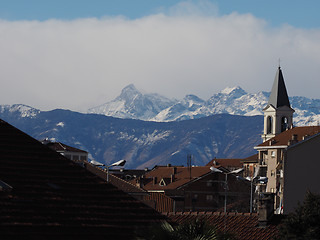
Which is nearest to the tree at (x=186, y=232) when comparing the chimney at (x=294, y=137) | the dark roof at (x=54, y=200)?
the dark roof at (x=54, y=200)

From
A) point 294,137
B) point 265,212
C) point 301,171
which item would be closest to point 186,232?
point 265,212

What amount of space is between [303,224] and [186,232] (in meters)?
9.44

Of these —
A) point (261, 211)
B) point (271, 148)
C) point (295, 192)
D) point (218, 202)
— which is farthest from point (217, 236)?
point (271, 148)

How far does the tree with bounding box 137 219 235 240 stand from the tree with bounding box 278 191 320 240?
7.22m

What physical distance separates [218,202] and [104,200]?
116 m

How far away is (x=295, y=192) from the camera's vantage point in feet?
261

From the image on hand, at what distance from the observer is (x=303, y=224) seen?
31766 millimetres

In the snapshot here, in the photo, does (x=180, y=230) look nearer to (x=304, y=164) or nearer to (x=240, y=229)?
(x=240, y=229)

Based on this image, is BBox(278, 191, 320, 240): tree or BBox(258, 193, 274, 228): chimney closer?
BBox(278, 191, 320, 240): tree

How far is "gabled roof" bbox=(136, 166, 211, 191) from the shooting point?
477 ft

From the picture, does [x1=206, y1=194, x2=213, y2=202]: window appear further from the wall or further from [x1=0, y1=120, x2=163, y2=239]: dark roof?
[x1=0, y1=120, x2=163, y2=239]: dark roof

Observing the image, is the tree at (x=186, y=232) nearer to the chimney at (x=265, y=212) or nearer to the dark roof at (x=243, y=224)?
the dark roof at (x=243, y=224)

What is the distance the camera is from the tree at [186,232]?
73.6 ft

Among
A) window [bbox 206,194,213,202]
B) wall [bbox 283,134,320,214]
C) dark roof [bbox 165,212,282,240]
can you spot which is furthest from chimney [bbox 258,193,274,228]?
window [bbox 206,194,213,202]
